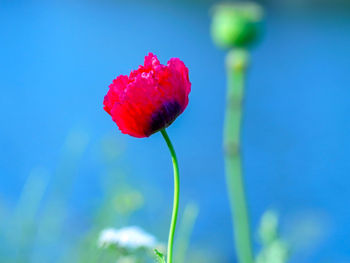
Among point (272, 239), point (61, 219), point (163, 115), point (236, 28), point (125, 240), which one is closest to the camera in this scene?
point (163, 115)

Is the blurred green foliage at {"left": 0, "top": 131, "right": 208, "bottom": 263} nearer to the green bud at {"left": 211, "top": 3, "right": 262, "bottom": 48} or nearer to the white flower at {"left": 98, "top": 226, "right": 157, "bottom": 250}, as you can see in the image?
the white flower at {"left": 98, "top": 226, "right": 157, "bottom": 250}

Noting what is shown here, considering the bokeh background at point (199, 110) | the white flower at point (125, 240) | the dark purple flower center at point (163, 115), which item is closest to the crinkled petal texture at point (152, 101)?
the dark purple flower center at point (163, 115)

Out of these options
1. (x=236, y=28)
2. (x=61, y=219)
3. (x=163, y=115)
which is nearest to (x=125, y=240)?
(x=163, y=115)

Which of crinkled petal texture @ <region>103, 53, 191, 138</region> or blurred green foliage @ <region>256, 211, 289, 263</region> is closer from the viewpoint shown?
crinkled petal texture @ <region>103, 53, 191, 138</region>

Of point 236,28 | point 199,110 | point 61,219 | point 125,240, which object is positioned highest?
point 199,110

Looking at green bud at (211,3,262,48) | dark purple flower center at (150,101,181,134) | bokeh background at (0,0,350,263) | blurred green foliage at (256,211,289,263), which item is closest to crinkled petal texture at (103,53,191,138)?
dark purple flower center at (150,101,181,134)

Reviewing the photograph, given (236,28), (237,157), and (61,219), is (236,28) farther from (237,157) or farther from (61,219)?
(61,219)

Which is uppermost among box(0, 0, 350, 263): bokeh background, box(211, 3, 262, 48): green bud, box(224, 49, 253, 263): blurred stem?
box(0, 0, 350, 263): bokeh background
